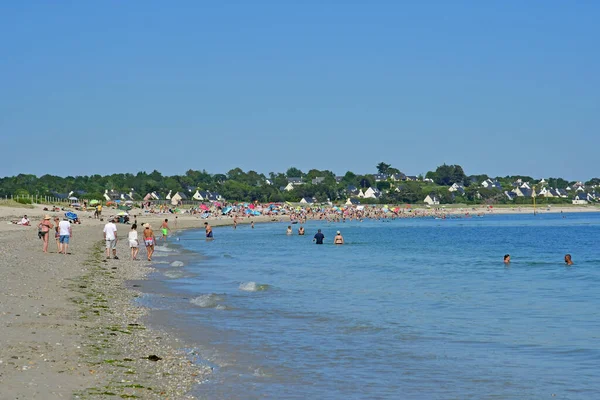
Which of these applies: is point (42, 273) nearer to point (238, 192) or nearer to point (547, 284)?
point (547, 284)

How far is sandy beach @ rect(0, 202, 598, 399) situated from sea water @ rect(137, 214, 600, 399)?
557mm

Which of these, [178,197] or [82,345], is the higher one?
[178,197]

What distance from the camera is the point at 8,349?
32.0 feet

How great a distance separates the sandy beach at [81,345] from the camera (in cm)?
850

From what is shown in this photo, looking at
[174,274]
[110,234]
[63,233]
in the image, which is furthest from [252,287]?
[63,233]

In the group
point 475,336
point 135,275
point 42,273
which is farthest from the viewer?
point 135,275

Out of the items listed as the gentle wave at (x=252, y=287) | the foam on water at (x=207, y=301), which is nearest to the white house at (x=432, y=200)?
the gentle wave at (x=252, y=287)

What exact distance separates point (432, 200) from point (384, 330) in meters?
175

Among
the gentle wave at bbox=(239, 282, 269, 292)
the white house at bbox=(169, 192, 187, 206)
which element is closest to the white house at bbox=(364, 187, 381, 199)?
the white house at bbox=(169, 192, 187, 206)

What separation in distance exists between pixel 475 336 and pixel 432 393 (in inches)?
181

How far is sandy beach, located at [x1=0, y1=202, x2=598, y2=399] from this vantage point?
8.50m

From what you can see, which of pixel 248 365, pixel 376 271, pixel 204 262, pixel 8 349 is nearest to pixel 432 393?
pixel 248 365

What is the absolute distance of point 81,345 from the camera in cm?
1075

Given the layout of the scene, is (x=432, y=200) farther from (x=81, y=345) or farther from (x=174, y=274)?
(x=81, y=345)
